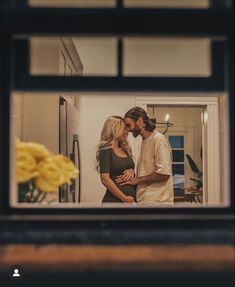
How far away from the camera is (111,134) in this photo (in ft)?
18.7

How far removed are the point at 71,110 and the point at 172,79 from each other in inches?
106

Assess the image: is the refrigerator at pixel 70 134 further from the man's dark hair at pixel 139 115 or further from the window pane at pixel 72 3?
the window pane at pixel 72 3

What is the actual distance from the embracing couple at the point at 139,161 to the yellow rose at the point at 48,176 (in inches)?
87.7

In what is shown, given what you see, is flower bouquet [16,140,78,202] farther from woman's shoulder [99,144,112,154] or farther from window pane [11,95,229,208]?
woman's shoulder [99,144,112,154]

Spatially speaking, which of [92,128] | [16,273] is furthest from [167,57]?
[92,128]

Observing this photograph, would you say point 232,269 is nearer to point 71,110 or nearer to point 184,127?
point 71,110

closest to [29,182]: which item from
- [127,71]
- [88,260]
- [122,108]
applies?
[88,260]

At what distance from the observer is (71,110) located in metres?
5.55

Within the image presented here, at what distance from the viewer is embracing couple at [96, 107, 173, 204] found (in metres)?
5.42

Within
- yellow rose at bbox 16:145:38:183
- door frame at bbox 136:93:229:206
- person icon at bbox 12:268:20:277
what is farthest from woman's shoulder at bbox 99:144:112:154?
person icon at bbox 12:268:20:277

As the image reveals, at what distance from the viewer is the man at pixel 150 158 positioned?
5438mm

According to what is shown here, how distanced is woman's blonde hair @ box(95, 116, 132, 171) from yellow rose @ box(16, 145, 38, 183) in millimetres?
2535

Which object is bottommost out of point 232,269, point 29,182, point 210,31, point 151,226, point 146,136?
point 232,269

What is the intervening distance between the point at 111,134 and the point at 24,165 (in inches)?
109
